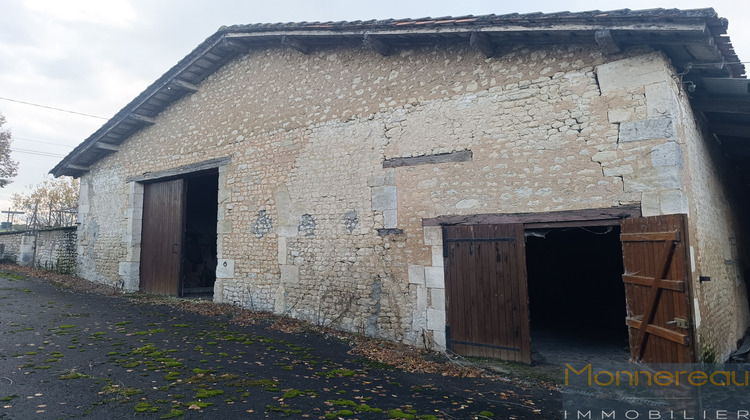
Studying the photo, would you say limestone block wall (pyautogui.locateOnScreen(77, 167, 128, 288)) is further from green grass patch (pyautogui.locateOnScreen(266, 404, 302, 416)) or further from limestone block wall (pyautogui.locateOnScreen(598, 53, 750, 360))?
limestone block wall (pyautogui.locateOnScreen(598, 53, 750, 360))

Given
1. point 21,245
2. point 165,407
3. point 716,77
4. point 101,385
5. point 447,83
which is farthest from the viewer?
point 21,245

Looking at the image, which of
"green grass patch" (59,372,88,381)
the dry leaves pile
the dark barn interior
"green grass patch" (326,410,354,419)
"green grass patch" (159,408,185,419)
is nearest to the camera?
"green grass patch" (159,408,185,419)

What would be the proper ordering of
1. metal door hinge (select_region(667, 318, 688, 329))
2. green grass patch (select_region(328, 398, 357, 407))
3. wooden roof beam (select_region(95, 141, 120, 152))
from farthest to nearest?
1. wooden roof beam (select_region(95, 141, 120, 152))
2. metal door hinge (select_region(667, 318, 688, 329))
3. green grass patch (select_region(328, 398, 357, 407))

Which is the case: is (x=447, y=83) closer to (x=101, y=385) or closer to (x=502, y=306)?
(x=502, y=306)

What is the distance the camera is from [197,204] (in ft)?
39.6

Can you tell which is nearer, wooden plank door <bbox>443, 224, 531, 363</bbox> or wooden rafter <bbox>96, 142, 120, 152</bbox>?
wooden plank door <bbox>443, 224, 531, 363</bbox>

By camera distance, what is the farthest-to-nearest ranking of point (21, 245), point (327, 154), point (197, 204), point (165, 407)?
point (21, 245) < point (197, 204) < point (327, 154) < point (165, 407)

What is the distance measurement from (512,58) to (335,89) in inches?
116

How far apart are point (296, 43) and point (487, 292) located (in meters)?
5.17

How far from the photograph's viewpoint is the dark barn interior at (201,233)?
11.5m

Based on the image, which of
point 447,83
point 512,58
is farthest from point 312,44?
point 512,58

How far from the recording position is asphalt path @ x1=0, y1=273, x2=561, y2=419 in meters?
3.58

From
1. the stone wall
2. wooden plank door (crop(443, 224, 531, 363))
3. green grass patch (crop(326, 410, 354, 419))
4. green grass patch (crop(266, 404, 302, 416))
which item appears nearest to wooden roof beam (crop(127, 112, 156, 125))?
the stone wall

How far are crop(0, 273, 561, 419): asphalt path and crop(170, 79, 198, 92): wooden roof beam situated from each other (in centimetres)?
492
